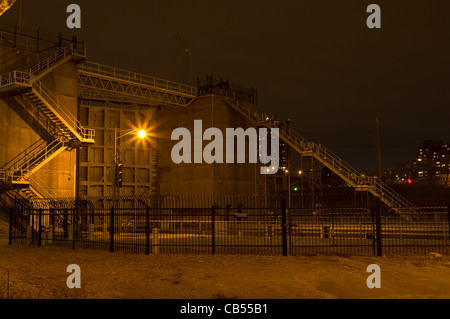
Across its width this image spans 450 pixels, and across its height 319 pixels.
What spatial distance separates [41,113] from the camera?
3183 centimetres

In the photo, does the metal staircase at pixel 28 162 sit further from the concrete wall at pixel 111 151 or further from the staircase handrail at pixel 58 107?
the concrete wall at pixel 111 151

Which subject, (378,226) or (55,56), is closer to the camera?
(378,226)

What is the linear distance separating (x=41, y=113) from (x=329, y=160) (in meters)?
20.5

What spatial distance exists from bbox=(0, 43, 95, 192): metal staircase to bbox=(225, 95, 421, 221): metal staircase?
44.2 ft

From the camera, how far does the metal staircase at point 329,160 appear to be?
31.8m

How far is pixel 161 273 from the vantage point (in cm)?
1235

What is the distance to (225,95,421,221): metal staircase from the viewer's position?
1251 inches

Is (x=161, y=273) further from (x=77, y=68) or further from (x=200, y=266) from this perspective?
(x=77, y=68)

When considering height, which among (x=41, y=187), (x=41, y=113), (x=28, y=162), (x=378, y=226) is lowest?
(x=378, y=226)

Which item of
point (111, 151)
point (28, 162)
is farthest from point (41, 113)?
point (111, 151)

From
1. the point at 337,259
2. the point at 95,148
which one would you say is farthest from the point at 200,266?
the point at 95,148

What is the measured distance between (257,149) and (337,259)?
90.3 feet

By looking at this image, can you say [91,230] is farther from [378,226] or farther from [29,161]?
[378,226]

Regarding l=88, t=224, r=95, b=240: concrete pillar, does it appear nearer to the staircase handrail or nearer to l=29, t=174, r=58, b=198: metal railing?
l=29, t=174, r=58, b=198: metal railing
